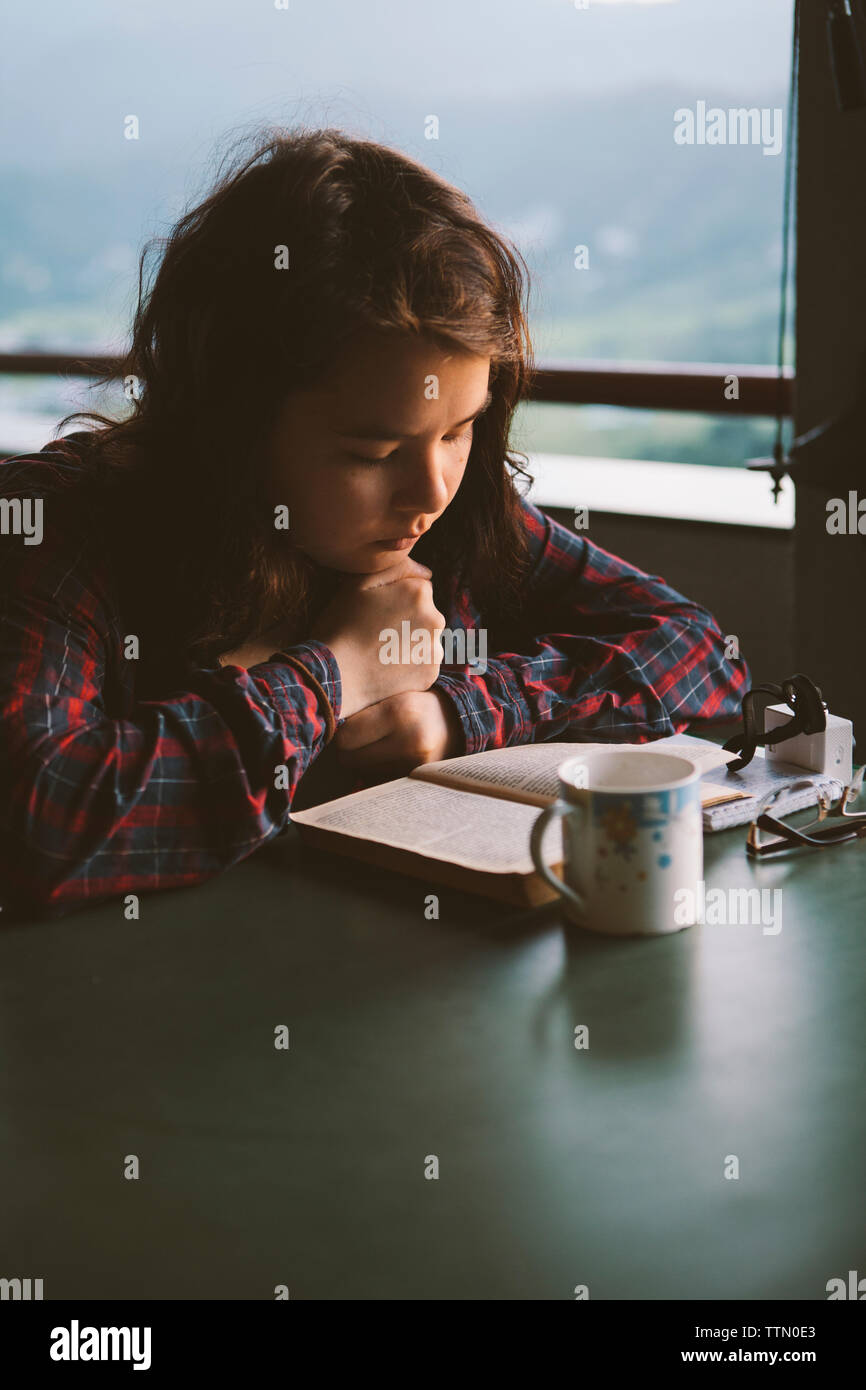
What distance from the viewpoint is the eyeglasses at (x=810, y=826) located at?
104cm

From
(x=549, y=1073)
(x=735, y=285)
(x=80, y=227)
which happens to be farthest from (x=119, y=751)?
(x=80, y=227)

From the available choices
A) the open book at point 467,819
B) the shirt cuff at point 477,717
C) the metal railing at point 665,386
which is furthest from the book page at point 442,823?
the metal railing at point 665,386

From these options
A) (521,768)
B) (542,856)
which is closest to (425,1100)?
(542,856)

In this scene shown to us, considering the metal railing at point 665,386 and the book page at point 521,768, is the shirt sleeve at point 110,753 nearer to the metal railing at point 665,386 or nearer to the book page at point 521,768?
the book page at point 521,768

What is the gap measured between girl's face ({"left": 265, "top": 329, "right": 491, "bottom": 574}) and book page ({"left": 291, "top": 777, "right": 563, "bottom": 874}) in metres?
0.27

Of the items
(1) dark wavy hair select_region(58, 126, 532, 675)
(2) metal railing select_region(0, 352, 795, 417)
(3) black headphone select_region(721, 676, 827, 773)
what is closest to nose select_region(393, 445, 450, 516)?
(1) dark wavy hair select_region(58, 126, 532, 675)

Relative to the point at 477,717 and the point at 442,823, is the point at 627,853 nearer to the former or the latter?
the point at 442,823

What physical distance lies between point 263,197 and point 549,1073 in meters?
0.92

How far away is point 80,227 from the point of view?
4465 mm

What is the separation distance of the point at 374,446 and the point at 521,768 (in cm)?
34

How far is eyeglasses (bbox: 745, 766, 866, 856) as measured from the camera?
1.04 m

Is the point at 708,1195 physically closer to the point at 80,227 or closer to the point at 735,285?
the point at 735,285

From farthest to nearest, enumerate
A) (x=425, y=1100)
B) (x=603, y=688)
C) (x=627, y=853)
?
(x=603, y=688) < (x=627, y=853) < (x=425, y=1100)

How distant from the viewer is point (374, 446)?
A: 1182 mm
